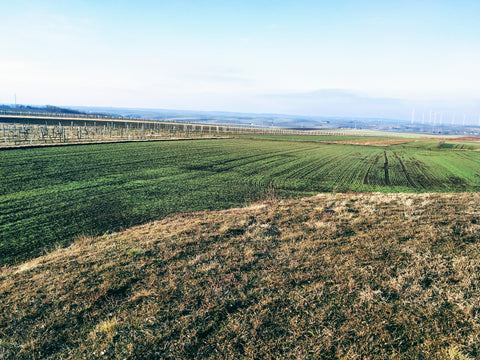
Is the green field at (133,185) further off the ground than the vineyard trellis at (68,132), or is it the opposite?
the vineyard trellis at (68,132)

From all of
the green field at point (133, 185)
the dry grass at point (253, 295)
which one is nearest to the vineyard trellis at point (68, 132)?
the green field at point (133, 185)

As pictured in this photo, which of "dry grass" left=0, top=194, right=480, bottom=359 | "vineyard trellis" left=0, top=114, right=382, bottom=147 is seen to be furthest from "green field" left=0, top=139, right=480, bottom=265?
"vineyard trellis" left=0, top=114, right=382, bottom=147

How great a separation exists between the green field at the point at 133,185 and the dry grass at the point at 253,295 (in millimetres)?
2676

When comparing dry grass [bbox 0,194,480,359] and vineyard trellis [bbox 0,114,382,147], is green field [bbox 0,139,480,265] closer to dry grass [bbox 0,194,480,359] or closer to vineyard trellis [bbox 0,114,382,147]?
dry grass [bbox 0,194,480,359]

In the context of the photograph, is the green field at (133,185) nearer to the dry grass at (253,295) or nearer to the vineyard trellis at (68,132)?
the dry grass at (253,295)

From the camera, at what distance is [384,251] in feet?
31.0

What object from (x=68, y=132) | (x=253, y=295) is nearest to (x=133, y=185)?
(x=253, y=295)

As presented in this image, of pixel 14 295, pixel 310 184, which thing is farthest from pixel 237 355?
pixel 310 184

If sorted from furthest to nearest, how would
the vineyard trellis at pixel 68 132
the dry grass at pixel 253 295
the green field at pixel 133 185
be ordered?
the vineyard trellis at pixel 68 132, the green field at pixel 133 185, the dry grass at pixel 253 295

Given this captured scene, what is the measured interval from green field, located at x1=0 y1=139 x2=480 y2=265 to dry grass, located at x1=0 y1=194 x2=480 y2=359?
2.68 m

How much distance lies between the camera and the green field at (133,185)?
42.2 feet

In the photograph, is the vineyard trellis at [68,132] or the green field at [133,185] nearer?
the green field at [133,185]

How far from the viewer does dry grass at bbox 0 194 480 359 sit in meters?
5.49

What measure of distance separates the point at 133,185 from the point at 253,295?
15670mm
